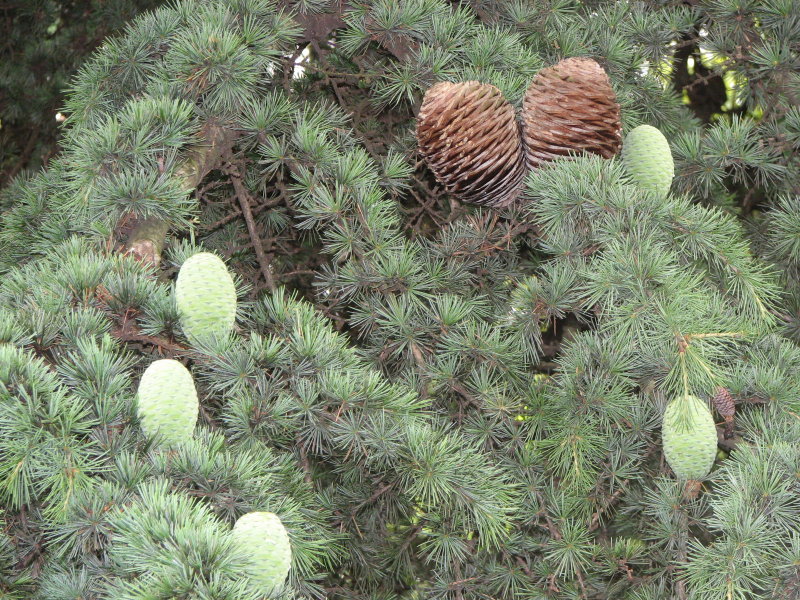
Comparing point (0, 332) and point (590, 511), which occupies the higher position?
point (0, 332)

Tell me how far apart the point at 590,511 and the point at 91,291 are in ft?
2.63

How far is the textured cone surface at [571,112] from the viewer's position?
4.35 ft

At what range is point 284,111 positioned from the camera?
1419 millimetres

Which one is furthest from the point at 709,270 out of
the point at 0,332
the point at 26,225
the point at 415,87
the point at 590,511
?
the point at 26,225

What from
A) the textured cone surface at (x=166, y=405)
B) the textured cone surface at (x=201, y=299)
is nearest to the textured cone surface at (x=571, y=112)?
the textured cone surface at (x=201, y=299)

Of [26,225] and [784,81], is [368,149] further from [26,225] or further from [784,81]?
[784,81]

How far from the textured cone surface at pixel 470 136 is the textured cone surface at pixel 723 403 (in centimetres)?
45

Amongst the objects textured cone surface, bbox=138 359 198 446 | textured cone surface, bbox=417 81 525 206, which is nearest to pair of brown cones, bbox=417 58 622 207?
textured cone surface, bbox=417 81 525 206

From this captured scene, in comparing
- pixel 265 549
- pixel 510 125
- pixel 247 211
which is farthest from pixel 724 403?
pixel 247 211

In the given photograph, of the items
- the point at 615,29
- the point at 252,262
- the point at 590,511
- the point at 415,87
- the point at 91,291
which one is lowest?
the point at 590,511

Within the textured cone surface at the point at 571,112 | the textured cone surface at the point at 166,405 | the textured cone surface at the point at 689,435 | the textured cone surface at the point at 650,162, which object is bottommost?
the textured cone surface at the point at 689,435

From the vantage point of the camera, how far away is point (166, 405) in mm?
977

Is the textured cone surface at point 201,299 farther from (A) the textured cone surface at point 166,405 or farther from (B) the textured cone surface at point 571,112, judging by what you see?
(B) the textured cone surface at point 571,112

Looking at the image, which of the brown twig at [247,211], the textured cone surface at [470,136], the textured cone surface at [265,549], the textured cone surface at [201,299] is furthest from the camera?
the brown twig at [247,211]
